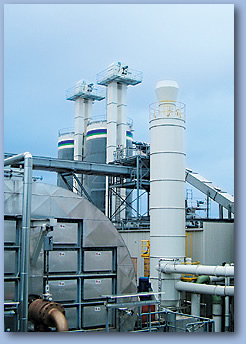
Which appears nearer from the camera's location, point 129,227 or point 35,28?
point 35,28

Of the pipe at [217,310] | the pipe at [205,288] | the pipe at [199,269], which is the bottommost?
the pipe at [217,310]

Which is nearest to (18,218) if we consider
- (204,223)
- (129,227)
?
(204,223)

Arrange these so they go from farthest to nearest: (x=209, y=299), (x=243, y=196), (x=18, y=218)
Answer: (x=209, y=299)
(x=18, y=218)
(x=243, y=196)

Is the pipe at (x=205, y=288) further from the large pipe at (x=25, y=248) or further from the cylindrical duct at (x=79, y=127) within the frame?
the cylindrical duct at (x=79, y=127)

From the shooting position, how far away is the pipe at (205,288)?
12.7 meters

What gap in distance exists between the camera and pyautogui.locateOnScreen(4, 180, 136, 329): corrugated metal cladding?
9359 millimetres

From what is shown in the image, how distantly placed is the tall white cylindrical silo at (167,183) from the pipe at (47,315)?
6.35 m

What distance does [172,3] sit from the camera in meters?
8.93

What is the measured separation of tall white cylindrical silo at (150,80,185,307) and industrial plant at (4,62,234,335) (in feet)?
0.11

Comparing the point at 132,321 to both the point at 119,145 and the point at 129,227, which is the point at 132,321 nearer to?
the point at 129,227

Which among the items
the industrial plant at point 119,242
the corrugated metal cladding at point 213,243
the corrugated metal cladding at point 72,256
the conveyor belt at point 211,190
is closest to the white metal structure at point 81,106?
the industrial plant at point 119,242

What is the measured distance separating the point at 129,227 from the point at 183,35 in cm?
1098

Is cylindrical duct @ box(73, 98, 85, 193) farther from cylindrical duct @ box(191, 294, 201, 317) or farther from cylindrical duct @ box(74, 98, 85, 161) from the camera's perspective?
cylindrical duct @ box(191, 294, 201, 317)

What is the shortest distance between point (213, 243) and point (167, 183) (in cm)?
335
